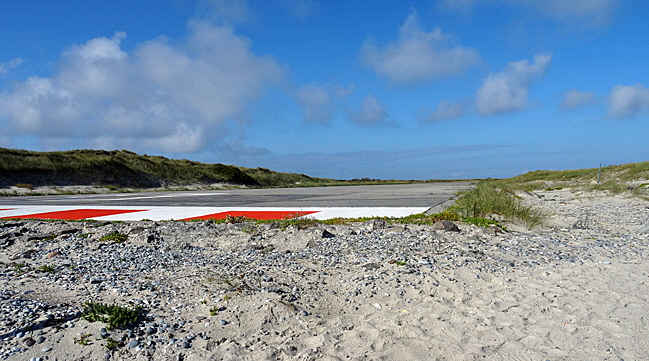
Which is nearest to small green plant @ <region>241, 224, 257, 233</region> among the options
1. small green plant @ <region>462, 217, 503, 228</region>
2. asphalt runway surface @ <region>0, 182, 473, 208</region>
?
small green plant @ <region>462, 217, 503, 228</region>

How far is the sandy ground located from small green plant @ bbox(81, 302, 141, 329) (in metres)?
0.08

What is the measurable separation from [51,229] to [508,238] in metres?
8.29

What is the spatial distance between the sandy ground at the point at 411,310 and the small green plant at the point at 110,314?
0.08 meters

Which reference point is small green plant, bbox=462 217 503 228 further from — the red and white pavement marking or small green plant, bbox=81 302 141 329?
small green plant, bbox=81 302 141 329

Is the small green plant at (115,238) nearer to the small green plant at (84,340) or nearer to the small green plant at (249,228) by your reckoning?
the small green plant at (249,228)

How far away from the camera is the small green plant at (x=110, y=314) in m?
3.28

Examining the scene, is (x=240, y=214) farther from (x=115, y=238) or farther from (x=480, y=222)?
(x=480, y=222)

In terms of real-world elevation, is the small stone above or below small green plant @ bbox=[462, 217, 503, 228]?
below

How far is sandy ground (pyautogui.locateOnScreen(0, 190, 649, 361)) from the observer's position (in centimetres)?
295

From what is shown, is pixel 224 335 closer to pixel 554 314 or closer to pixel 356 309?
pixel 356 309

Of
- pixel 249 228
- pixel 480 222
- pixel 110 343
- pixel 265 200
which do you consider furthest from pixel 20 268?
pixel 265 200

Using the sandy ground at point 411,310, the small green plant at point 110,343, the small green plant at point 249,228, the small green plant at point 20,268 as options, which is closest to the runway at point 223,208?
the small green plant at point 249,228

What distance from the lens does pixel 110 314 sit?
3.40 metres

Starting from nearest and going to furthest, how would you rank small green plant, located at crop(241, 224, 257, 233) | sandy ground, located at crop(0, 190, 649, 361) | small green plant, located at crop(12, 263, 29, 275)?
sandy ground, located at crop(0, 190, 649, 361) → small green plant, located at crop(12, 263, 29, 275) → small green plant, located at crop(241, 224, 257, 233)
